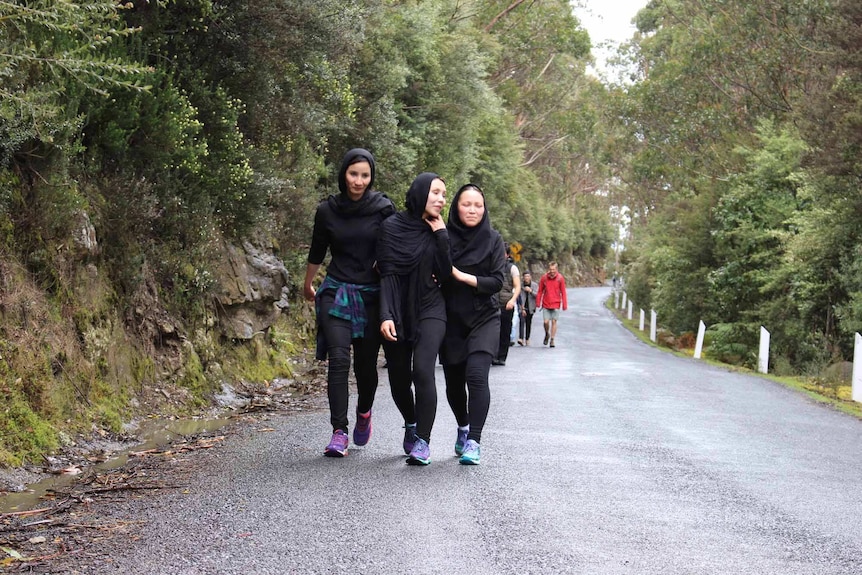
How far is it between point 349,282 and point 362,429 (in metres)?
1.15

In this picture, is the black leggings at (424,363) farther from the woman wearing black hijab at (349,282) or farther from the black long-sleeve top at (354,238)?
the black long-sleeve top at (354,238)

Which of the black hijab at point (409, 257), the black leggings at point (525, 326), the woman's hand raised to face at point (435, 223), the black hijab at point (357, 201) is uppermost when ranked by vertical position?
the black hijab at point (357, 201)

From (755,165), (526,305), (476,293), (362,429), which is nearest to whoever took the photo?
(476,293)

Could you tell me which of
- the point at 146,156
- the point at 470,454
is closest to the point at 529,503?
the point at 470,454

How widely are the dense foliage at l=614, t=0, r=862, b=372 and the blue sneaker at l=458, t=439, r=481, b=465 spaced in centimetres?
1227

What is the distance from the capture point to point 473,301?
7.03 metres

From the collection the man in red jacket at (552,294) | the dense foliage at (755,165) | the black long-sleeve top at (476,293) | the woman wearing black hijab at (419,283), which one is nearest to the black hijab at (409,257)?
the woman wearing black hijab at (419,283)

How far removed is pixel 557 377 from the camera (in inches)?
611

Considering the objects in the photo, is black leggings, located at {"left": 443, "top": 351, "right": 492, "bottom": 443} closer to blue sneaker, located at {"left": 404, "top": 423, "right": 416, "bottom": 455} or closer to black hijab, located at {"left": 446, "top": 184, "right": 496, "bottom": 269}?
blue sneaker, located at {"left": 404, "top": 423, "right": 416, "bottom": 455}

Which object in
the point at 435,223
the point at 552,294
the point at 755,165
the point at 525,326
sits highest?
the point at 755,165

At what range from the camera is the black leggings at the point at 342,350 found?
703 cm

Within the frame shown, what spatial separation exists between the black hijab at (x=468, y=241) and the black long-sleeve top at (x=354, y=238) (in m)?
0.47

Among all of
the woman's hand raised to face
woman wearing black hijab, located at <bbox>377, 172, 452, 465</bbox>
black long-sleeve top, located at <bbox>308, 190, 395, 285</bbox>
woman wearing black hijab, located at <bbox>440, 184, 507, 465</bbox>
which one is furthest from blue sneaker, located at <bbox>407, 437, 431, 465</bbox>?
the woman's hand raised to face

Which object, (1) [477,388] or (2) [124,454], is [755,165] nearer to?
(1) [477,388]
